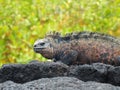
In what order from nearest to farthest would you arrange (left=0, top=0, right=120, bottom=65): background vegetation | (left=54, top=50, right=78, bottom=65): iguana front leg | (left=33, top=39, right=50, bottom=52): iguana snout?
1. (left=54, top=50, right=78, bottom=65): iguana front leg
2. (left=33, top=39, right=50, bottom=52): iguana snout
3. (left=0, top=0, right=120, bottom=65): background vegetation

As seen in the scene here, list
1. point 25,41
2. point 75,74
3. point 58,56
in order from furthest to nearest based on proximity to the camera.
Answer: point 25,41, point 58,56, point 75,74

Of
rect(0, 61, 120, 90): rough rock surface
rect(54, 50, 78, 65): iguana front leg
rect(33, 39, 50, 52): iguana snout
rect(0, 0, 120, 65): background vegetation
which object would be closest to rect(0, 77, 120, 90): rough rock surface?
rect(0, 61, 120, 90): rough rock surface

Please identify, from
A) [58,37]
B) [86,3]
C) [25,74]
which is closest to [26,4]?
[86,3]

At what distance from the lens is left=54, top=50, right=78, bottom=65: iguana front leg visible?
5262mm

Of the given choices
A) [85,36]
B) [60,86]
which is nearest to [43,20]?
[85,36]

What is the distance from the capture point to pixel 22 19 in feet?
37.5

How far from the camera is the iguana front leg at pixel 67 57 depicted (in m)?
5.26

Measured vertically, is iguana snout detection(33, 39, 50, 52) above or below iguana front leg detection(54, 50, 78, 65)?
above

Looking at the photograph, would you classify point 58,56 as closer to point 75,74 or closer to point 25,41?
point 75,74

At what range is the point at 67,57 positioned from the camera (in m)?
5.30

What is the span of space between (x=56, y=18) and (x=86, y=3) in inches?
28.3

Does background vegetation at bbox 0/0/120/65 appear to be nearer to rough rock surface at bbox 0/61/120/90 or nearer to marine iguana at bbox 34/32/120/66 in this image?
marine iguana at bbox 34/32/120/66

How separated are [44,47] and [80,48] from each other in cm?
36

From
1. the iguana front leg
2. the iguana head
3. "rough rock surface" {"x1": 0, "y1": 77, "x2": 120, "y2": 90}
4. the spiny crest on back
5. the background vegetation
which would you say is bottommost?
the background vegetation
